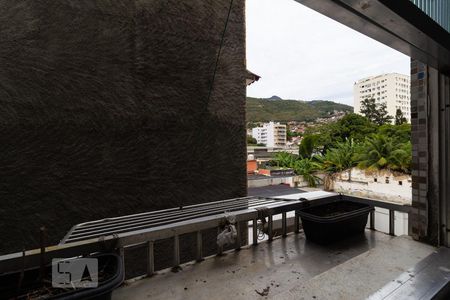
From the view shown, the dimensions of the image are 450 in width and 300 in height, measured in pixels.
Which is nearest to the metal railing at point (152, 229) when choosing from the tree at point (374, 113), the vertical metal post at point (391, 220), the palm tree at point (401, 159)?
the vertical metal post at point (391, 220)

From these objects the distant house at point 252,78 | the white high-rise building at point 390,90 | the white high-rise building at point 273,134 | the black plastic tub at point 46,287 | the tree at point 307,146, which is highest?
the white high-rise building at point 390,90

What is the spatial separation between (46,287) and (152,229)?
45 centimetres

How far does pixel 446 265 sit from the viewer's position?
1.32m

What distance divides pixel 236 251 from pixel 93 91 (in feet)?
5.98

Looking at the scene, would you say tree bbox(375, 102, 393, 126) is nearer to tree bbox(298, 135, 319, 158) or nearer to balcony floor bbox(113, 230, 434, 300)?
tree bbox(298, 135, 319, 158)

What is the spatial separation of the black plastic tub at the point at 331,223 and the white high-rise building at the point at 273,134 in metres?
44.8

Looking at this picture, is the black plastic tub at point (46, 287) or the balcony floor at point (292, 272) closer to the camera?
the black plastic tub at point (46, 287)

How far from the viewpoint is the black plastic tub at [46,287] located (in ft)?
2.31

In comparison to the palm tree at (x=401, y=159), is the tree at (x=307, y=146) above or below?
above

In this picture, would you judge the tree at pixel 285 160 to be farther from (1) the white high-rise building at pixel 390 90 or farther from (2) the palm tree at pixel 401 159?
(1) the white high-rise building at pixel 390 90

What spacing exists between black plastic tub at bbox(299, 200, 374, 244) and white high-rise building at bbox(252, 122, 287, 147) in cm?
4481

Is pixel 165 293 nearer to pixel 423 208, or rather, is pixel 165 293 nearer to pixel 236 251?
pixel 236 251

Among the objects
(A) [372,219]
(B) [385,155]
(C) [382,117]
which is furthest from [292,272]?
(C) [382,117]

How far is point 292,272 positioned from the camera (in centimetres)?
125
